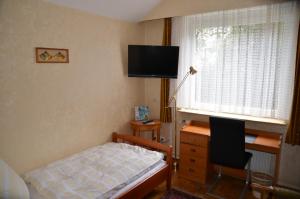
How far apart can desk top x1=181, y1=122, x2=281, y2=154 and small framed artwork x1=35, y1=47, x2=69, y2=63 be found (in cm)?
188

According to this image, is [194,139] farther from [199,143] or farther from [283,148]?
[283,148]

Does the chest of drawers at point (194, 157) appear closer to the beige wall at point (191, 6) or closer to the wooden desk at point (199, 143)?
the wooden desk at point (199, 143)

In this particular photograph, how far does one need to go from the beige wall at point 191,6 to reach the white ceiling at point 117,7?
108 mm

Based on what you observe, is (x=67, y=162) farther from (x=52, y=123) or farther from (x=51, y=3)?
(x=51, y=3)

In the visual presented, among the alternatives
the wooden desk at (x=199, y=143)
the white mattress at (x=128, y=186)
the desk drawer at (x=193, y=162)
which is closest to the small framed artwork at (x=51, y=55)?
the white mattress at (x=128, y=186)

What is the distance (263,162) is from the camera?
2994mm

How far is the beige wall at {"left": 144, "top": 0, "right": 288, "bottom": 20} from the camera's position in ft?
9.36

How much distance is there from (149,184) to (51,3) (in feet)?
7.70

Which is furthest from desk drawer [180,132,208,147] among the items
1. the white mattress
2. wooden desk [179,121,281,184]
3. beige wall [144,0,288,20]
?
beige wall [144,0,288,20]

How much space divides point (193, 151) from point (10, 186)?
2.21 m

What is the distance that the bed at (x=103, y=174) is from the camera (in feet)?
6.69

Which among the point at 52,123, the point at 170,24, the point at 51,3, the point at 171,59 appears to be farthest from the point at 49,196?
the point at 170,24

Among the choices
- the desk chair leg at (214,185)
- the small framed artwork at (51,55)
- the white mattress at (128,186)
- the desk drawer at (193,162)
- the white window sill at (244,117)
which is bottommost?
the desk chair leg at (214,185)

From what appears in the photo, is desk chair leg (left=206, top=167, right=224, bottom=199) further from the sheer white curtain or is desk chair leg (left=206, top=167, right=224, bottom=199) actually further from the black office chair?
the sheer white curtain
